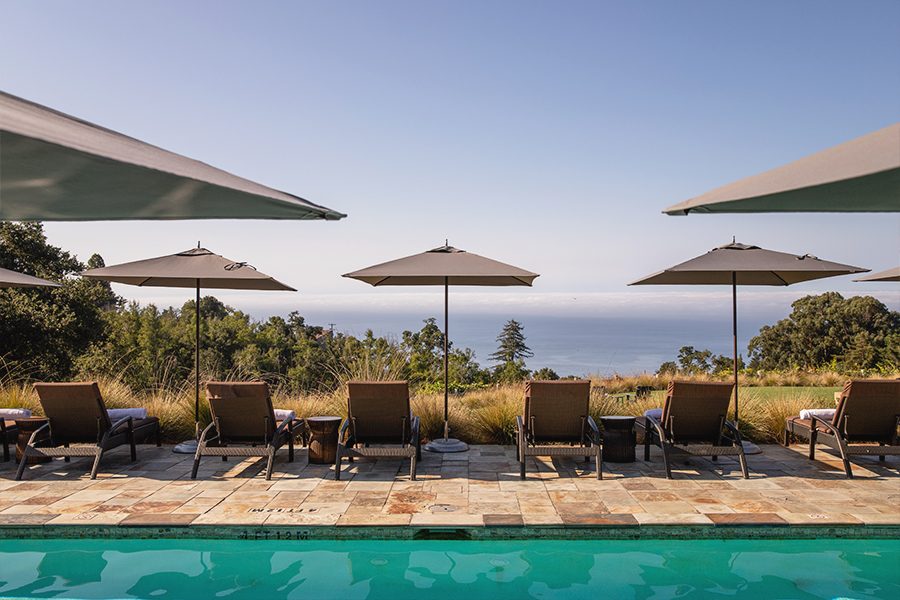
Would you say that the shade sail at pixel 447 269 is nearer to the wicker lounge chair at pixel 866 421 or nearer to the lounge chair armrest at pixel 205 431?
the lounge chair armrest at pixel 205 431

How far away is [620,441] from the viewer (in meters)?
5.48

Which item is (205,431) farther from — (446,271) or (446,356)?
(446,271)

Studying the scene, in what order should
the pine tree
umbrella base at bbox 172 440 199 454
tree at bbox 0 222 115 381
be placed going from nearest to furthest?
umbrella base at bbox 172 440 199 454 → tree at bbox 0 222 115 381 → the pine tree

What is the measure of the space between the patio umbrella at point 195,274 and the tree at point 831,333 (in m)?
28.1

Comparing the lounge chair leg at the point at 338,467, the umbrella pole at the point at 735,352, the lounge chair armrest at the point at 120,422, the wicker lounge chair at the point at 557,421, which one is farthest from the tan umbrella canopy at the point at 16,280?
the umbrella pole at the point at 735,352

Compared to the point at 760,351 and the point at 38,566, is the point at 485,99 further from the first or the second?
the point at 760,351

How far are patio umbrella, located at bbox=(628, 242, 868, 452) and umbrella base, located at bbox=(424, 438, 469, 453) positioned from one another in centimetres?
279

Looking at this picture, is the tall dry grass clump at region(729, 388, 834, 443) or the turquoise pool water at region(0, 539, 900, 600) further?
the tall dry grass clump at region(729, 388, 834, 443)

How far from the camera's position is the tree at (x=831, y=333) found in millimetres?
26797

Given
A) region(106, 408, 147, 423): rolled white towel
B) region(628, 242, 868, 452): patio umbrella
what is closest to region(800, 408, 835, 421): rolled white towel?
region(628, 242, 868, 452): patio umbrella

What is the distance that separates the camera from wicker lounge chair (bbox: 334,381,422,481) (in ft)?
16.3

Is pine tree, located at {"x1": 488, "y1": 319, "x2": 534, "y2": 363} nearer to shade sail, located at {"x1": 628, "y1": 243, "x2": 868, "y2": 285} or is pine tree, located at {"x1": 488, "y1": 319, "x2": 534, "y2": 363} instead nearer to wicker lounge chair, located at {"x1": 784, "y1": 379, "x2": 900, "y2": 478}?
shade sail, located at {"x1": 628, "y1": 243, "x2": 868, "y2": 285}

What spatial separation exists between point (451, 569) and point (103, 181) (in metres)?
3.03

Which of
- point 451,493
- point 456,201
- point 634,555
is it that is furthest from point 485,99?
point 634,555
